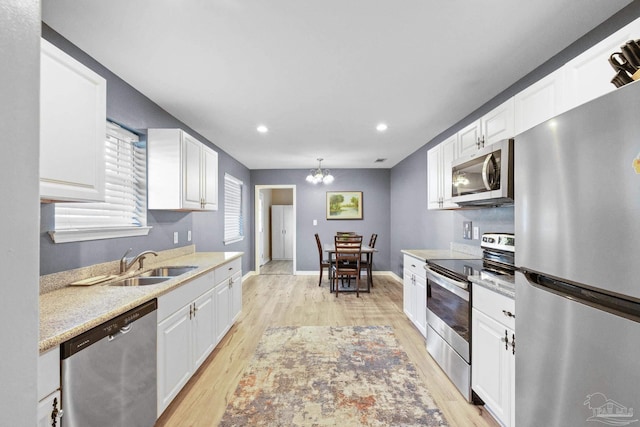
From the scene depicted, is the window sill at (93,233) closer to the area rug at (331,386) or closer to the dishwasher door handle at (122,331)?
A: the dishwasher door handle at (122,331)

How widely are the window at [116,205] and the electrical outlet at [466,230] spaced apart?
3279 millimetres

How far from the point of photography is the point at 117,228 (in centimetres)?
218

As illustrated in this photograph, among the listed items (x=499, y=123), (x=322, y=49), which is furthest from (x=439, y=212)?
(x=322, y=49)

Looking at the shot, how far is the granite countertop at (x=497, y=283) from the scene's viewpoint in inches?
61.2

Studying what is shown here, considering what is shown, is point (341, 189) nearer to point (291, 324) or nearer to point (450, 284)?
point (291, 324)

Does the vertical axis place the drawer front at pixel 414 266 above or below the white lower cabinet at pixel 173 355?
above

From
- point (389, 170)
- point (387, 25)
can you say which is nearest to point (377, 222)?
point (389, 170)

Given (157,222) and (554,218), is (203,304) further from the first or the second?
(554,218)

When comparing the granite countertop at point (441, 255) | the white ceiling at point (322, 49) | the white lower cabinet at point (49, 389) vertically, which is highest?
the white ceiling at point (322, 49)

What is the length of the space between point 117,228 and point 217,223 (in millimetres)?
2188

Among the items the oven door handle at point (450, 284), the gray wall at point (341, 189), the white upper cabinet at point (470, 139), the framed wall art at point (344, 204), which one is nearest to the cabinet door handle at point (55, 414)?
the oven door handle at point (450, 284)

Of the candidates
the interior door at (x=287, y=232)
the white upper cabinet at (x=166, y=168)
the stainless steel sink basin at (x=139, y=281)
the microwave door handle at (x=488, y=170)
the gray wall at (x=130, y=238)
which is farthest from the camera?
the interior door at (x=287, y=232)

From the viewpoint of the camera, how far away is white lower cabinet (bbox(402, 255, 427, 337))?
9.46 ft

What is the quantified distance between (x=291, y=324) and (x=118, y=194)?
7.55 feet
